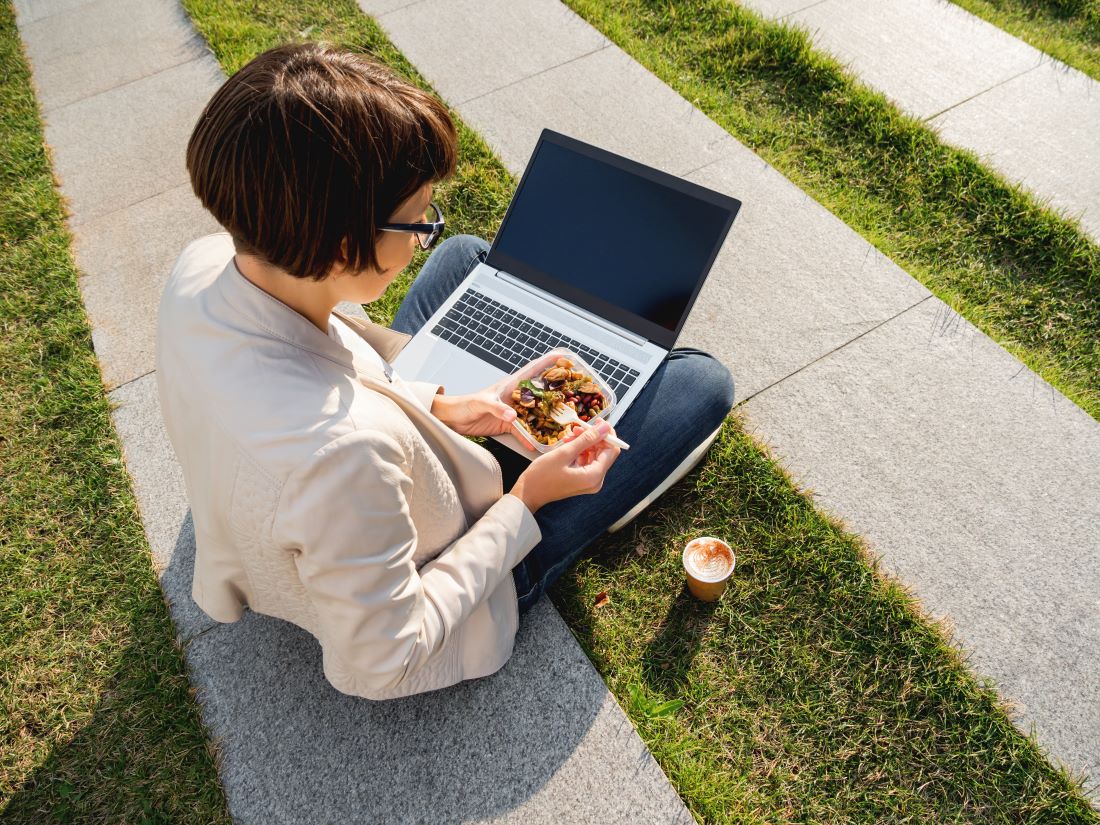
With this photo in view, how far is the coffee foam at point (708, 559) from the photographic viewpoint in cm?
244

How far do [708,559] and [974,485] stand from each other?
3.53 feet

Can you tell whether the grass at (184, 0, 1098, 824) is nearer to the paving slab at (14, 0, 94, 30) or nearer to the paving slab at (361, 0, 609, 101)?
the paving slab at (361, 0, 609, 101)

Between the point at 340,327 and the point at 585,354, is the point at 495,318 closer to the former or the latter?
the point at 585,354

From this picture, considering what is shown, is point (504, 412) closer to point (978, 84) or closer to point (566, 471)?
point (566, 471)

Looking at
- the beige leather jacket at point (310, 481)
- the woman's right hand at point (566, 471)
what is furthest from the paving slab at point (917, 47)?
the beige leather jacket at point (310, 481)

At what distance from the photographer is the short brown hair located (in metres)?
1.32

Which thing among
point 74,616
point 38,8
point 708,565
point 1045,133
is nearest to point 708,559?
point 708,565

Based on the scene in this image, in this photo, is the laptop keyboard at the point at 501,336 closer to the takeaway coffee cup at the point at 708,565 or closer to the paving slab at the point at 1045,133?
the takeaway coffee cup at the point at 708,565

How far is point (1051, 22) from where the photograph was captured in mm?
4730

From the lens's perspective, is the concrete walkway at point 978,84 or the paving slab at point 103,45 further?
the paving slab at point 103,45

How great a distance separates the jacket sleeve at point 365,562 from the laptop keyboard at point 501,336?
2.96 feet

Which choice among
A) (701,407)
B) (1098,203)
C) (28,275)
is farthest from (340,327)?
(1098,203)

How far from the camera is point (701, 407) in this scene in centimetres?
243

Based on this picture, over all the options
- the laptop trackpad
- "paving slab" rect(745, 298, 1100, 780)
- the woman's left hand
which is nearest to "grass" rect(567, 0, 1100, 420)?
"paving slab" rect(745, 298, 1100, 780)
